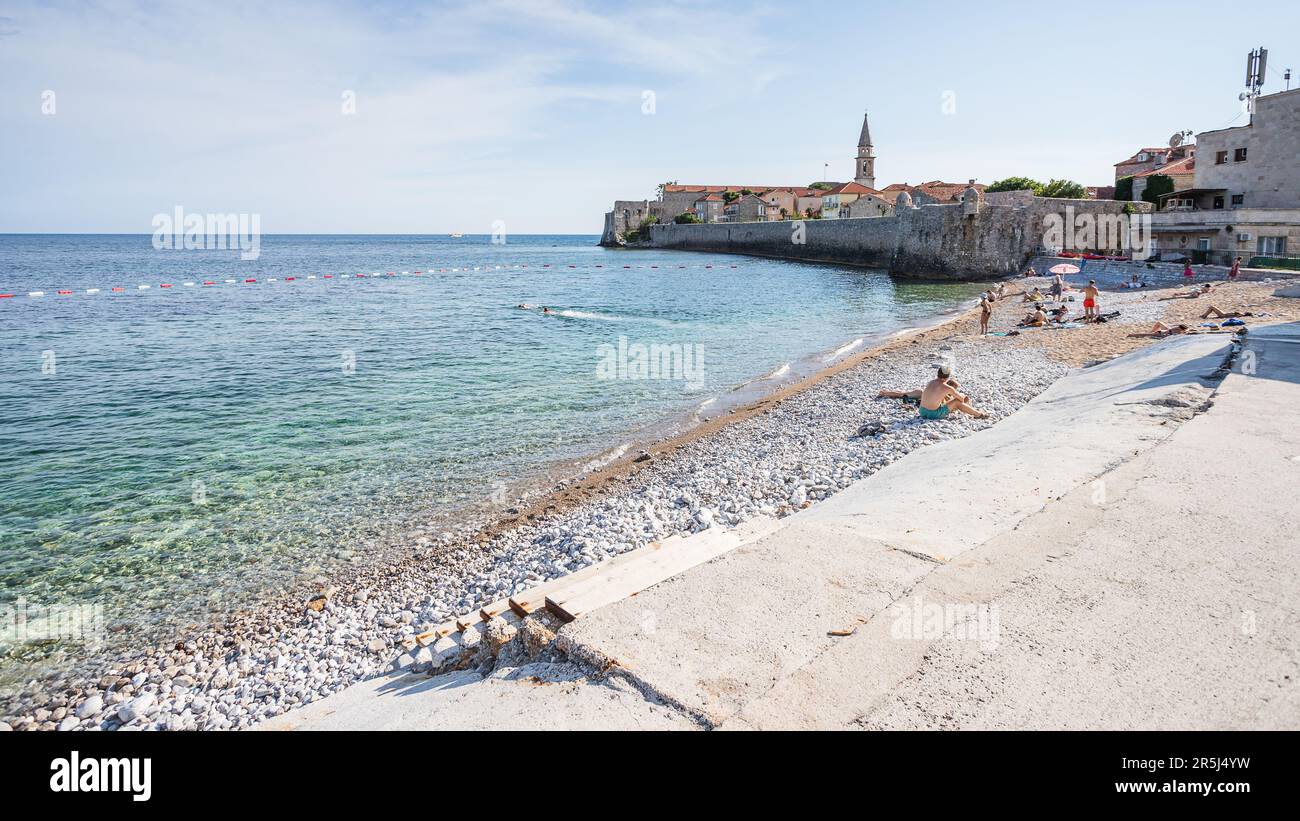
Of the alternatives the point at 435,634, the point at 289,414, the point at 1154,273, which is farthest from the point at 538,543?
the point at 1154,273

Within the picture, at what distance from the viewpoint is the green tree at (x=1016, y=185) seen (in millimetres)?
56987

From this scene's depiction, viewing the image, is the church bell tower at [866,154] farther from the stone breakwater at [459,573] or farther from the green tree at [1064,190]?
the stone breakwater at [459,573]

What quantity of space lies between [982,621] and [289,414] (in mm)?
15616

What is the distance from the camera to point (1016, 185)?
59.4 metres

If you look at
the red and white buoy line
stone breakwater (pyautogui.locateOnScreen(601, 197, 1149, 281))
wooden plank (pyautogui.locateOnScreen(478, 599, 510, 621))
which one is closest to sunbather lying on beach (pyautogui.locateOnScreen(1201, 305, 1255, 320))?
wooden plank (pyautogui.locateOnScreen(478, 599, 510, 621))

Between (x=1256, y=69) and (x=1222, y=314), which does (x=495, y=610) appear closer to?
(x=1222, y=314)

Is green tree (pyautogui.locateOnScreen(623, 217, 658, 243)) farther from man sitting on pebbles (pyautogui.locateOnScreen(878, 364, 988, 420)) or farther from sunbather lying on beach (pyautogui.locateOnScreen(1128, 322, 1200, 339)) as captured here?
man sitting on pebbles (pyautogui.locateOnScreen(878, 364, 988, 420))

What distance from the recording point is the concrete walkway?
4.00 m

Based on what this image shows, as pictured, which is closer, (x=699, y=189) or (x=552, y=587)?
(x=552, y=587)

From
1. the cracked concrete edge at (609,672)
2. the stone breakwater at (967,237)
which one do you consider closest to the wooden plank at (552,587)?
the cracked concrete edge at (609,672)

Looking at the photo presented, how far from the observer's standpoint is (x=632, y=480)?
11.5 meters

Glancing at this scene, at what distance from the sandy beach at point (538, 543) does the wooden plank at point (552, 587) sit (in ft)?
4.73

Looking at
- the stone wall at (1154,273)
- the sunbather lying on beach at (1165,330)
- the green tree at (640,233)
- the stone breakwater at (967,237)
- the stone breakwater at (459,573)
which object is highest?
the green tree at (640,233)
